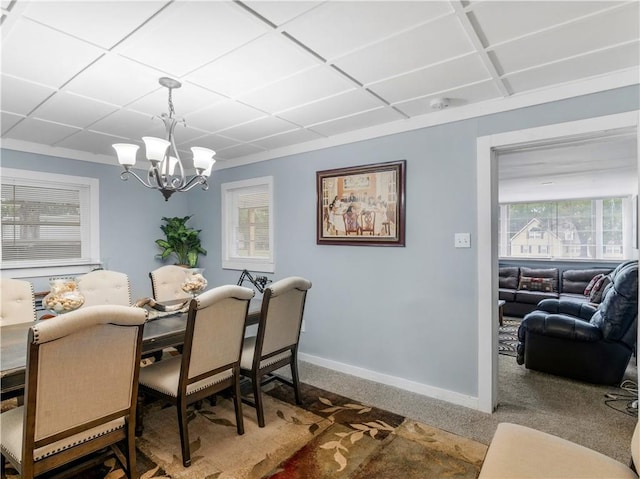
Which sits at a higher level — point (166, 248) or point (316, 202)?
point (316, 202)

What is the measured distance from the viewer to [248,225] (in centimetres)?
436

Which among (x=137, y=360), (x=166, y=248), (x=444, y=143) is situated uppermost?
(x=444, y=143)

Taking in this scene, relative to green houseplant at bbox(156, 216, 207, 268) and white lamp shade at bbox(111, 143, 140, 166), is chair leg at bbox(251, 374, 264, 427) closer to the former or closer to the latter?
white lamp shade at bbox(111, 143, 140, 166)

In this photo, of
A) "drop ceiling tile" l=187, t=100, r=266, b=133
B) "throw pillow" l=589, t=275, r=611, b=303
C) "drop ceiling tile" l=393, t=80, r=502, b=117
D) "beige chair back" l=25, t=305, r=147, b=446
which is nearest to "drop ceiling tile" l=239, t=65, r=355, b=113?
"drop ceiling tile" l=187, t=100, r=266, b=133

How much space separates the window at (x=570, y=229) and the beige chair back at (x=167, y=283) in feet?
22.5

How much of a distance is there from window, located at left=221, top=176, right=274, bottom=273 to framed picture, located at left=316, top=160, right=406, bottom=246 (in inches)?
30.7

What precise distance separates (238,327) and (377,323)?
1421 millimetres

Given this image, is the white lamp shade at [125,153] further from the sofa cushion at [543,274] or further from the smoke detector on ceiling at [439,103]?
the sofa cushion at [543,274]

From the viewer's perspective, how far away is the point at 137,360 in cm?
165

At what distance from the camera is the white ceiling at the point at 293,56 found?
4.99ft

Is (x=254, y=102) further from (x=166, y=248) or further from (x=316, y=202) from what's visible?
(x=166, y=248)

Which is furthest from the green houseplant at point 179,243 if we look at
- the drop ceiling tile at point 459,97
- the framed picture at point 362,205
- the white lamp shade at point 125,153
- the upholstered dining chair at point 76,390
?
the drop ceiling tile at point 459,97

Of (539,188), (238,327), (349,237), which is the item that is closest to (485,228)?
(349,237)

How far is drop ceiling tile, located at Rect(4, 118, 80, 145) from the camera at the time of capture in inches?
116
